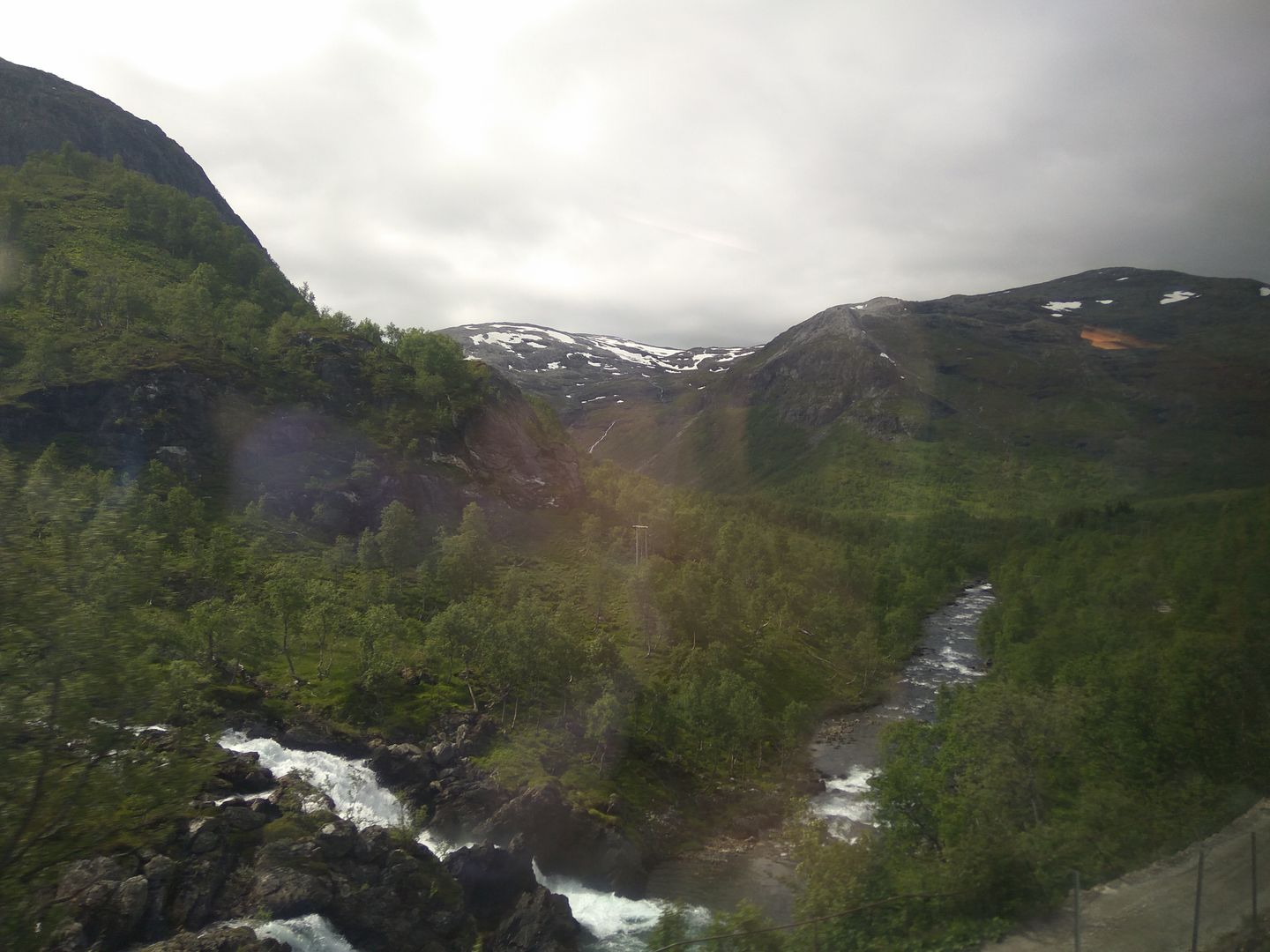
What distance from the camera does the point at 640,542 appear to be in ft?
350

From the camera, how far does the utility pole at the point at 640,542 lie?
103m

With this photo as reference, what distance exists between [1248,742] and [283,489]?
98031 mm

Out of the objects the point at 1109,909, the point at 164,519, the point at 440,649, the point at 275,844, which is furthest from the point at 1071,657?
the point at 164,519

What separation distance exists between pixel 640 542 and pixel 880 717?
151ft

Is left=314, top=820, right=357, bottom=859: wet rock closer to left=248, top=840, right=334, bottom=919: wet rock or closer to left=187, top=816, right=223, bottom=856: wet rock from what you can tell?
left=248, top=840, right=334, bottom=919: wet rock

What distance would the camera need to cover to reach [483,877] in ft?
125

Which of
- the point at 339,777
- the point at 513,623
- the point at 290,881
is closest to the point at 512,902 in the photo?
the point at 290,881

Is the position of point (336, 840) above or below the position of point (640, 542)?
below

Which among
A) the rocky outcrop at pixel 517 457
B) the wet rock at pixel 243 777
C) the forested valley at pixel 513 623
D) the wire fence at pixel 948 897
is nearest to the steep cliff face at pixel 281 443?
the rocky outcrop at pixel 517 457

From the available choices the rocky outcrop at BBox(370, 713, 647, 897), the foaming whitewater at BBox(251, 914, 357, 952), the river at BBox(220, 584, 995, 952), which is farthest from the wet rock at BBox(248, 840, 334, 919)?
the rocky outcrop at BBox(370, 713, 647, 897)

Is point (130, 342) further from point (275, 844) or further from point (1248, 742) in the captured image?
point (1248, 742)

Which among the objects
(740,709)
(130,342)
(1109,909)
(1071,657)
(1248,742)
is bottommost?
(740,709)

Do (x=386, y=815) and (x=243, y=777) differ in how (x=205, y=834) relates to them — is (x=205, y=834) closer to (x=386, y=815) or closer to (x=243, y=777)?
(x=243, y=777)

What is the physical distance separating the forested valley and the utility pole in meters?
1.13
